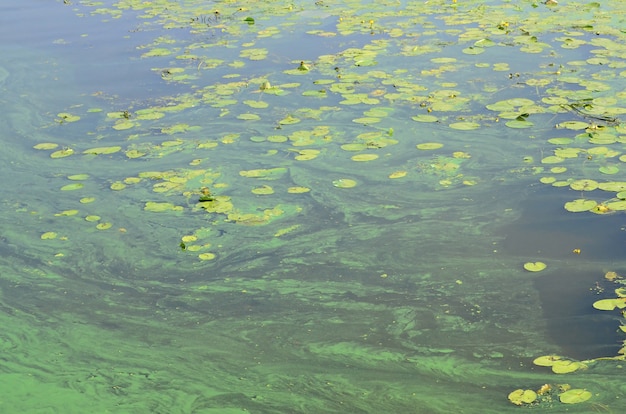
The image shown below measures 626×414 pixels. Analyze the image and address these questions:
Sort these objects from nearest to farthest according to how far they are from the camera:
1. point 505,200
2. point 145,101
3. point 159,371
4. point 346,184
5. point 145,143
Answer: point 159,371 → point 505,200 → point 346,184 → point 145,143 → point 145,101

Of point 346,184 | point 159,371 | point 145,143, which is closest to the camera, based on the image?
point 159,371

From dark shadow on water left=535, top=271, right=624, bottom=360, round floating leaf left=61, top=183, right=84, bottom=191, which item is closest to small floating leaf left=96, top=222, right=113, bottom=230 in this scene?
round floating leaf left=61, top=183, right=84, bottom=191

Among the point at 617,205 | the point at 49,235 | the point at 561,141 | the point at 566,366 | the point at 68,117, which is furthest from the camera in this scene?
the point at 68,117

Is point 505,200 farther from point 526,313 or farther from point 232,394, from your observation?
point 232,394

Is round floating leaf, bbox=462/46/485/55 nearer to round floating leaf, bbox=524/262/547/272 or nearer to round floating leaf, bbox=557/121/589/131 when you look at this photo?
round floating leaf, bbox=557/121/589/131

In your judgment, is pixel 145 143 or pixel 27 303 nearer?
pixel 27 303

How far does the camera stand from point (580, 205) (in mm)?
3432

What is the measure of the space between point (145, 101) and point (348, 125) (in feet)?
4.77

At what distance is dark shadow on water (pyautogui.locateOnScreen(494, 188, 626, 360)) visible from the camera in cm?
265

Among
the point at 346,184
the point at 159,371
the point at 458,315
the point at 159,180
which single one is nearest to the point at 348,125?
the point at 346,184

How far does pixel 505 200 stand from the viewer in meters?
3.58

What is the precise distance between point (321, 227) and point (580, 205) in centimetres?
115

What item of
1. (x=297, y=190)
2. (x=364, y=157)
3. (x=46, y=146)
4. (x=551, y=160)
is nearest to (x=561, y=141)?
(x=551, y=160)

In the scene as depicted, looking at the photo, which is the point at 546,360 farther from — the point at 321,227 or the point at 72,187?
the point at 72,187
